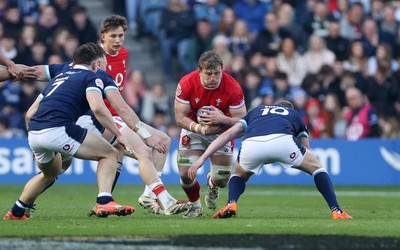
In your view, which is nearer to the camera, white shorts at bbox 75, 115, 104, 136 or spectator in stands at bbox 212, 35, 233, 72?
white shorts at bbox 75, 115, 104, 136

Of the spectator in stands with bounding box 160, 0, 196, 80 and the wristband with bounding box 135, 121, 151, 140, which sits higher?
the wristband with bounding box 135, 121, 151, 140

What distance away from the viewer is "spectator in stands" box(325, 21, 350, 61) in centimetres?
2650

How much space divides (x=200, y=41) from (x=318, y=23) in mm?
3117

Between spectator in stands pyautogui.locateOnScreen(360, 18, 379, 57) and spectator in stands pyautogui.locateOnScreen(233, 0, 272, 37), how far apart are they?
8.25ft

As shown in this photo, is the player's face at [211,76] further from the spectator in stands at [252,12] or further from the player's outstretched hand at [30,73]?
the spectator in stands at [252,12]

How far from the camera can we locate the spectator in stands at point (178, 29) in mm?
26344

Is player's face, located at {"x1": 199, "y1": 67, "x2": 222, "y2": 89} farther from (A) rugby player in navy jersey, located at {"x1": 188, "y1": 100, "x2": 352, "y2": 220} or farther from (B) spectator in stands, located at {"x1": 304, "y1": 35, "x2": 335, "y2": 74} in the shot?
(B) spectator in stands, located at {"x1": 304, "y1": 35, "x2": 335, "y2": 74}

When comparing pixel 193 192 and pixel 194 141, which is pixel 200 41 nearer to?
pixel 194 141

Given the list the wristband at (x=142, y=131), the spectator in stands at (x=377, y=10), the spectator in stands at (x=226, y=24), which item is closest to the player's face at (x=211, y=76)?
the wristband at (x=142, y=131)

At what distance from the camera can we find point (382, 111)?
25531 millimetres

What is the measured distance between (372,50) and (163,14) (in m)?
5.30

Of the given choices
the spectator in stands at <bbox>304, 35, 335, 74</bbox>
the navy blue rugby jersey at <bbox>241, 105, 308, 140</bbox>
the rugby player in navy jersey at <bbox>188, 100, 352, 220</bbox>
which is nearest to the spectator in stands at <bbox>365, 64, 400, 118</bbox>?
the spectator in stands at <bbox>304, 35, 335, 74</bbox>

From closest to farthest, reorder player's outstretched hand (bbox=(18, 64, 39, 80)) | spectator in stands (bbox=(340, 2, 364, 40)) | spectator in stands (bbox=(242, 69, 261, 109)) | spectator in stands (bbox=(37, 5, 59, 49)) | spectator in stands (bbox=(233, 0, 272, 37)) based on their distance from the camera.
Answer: player's outstretched hand (bbox=(18, 64, 39, 80)) → spectator in stands (bbox=(242, 69, 261, 109)) → spectator in stands (bbox=(37, 5, 59, 49)) → spectator in stands (bbox=(340, 2, 364, 40)) → spectator in stands (bbox=(233, 0, 272, 37))

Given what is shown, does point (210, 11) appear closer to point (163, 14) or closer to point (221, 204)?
point (163, 14)
